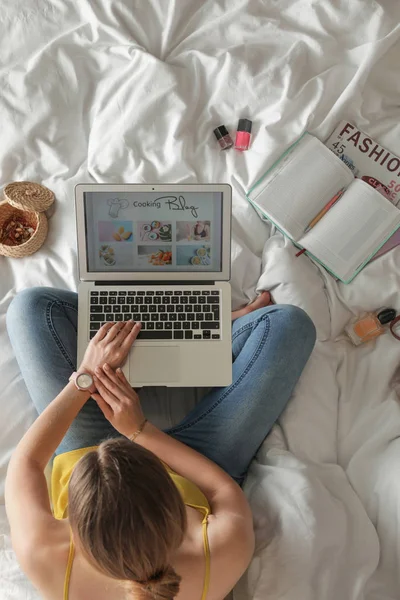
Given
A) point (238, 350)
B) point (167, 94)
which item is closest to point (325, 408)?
point (238, 350)

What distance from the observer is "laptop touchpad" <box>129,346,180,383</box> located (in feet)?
3.57

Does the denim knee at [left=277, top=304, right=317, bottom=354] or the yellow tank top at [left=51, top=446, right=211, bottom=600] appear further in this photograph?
the denim knee at [left=277, top=304, right=317, bottom=354]

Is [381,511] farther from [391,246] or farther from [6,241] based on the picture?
[6,241]

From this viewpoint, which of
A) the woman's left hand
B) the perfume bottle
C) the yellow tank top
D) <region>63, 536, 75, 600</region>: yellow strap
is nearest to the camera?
<region>63, 536, 75, 600</region>: yellow strap

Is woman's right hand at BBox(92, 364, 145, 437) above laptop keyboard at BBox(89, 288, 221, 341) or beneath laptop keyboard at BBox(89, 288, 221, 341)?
beneath

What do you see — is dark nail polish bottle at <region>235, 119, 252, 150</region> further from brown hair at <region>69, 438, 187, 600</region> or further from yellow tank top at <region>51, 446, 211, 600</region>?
brown hair at <region>69, 438, 187, 600</region>

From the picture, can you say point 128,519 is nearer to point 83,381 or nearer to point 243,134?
point 83,381

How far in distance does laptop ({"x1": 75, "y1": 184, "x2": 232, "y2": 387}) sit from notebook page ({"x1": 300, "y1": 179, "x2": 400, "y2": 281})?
292mm

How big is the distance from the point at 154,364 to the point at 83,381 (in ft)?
0.47

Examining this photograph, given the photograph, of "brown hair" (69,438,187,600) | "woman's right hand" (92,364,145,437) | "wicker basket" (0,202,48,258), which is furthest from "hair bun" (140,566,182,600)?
"wicker basket" (0,202,48,258)

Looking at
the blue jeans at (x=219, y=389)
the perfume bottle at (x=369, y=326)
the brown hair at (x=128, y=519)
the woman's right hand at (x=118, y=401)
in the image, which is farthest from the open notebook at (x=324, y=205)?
the brown hair at (x=128, y=519)

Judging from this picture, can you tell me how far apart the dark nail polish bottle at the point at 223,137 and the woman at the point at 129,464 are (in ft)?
1.32

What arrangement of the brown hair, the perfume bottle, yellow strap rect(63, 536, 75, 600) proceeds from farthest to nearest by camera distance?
the perfume bottle < yellow strap rect(63, 536, 75, 600) < the brown hair

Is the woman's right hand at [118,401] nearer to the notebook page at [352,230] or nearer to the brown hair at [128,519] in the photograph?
the brown hair at [128,519]
